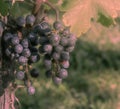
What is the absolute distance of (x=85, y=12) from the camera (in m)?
2.35

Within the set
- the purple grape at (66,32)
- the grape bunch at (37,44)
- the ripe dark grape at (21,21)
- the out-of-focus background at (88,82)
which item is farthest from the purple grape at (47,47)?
the out-of-focus background at (88,82)

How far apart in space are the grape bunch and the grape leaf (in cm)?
5

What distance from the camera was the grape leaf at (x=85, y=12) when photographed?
230 centimetres

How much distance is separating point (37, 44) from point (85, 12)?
11.5 inches

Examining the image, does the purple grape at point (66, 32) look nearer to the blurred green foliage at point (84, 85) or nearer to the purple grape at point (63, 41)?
the purple grape at point (63, 41)

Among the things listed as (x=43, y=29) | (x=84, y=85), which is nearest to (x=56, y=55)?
(x=43, y=29)

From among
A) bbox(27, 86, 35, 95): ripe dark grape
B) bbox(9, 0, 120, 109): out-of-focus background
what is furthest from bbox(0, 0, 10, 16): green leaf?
bbox(9, 0, 120, 109): out-of-focus background

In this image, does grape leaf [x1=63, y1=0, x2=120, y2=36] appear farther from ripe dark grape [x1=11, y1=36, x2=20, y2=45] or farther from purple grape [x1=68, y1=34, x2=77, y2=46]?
ripe dark grape [x1=11, y1=36, x2=20, y2=45]

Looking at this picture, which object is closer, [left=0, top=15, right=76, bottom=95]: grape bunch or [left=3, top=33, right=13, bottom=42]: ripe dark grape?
[left=0, top=15, right=76, bottom=95]: grape bunch

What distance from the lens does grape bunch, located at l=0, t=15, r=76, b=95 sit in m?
2.31

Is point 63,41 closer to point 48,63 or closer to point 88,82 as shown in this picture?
point 48,63

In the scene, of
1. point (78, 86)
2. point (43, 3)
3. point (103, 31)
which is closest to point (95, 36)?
point (103, 31)

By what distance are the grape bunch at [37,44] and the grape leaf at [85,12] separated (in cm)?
5

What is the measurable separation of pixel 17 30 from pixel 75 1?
35 centimetres
